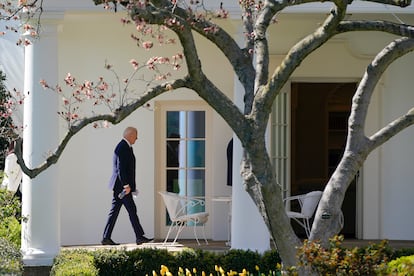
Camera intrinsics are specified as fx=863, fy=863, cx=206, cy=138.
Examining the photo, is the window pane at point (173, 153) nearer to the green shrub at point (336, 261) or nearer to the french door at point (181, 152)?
the french door at point (181, 152)

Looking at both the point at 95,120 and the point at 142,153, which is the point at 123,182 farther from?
the point at 95,120

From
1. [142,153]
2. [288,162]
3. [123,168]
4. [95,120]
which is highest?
[95,120]

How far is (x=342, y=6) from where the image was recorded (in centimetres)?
739

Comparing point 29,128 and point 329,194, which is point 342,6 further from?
point 29,128

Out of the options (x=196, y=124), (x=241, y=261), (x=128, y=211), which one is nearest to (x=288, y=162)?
(x=196, y=124)

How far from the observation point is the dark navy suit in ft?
45.6

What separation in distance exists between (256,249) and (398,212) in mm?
3963

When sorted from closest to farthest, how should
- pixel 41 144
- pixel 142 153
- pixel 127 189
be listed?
pixel 41 144 < pixel 127 189 < pixel 142 153

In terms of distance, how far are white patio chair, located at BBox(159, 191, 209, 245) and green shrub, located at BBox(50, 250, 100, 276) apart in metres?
2.18

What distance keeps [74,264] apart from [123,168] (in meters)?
3.09

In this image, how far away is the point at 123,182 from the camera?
13875 millimetres

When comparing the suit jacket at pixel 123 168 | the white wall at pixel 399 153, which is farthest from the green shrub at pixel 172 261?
the white wall at pixel 399 153

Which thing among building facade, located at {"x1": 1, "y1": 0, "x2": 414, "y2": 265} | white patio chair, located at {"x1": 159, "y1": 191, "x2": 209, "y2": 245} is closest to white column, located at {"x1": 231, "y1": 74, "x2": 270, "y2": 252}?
white patio chair, located at {"x1": 159, "y1": 191, "x2": 209, "y2": 245}

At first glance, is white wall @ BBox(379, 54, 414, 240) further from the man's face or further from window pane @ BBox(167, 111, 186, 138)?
the man's face
